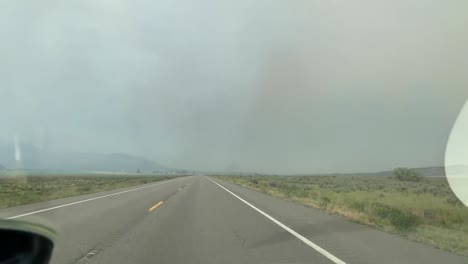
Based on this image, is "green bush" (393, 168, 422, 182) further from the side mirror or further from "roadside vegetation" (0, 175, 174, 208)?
the side mirror

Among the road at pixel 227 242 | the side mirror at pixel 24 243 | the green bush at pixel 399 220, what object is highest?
the side mirror at pixel 24 243

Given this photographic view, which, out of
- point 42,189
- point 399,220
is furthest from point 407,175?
point 399,220

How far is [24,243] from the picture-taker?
9.27 feet

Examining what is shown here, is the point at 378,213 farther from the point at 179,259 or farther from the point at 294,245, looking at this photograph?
the point at 179,259

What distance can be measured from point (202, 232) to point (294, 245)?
9.19 ft

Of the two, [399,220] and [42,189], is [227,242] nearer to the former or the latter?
[399,220]

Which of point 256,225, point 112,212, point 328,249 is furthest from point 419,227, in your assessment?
point 112,212

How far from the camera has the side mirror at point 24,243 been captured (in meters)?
2.70

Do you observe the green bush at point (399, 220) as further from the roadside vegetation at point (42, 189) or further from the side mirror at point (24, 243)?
the roadside vegetation at point (42, 189)

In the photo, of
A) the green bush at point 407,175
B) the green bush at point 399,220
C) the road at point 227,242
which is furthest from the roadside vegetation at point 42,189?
the green bush at point 407,175

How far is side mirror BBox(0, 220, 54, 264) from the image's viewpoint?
270cm

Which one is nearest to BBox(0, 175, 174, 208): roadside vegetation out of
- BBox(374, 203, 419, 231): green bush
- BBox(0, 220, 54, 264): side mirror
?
BBox(374, 203, 419, 231): green bush

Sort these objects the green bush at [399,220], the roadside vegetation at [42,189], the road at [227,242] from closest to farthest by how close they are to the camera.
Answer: the road at [227,242] → the green bush at [399,220] → the roadside vegetation at [42,189]

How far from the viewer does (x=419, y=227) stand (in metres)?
13.5
